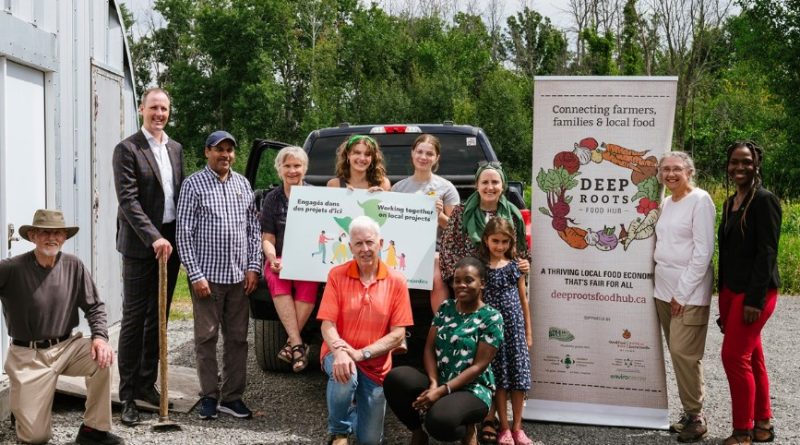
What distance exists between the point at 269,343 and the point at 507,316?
2514mm

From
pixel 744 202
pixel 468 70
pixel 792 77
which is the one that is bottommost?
pixel 744 202

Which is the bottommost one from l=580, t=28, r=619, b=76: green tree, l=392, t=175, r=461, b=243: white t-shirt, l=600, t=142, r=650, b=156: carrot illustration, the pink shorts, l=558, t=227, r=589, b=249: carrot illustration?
the pink shorts

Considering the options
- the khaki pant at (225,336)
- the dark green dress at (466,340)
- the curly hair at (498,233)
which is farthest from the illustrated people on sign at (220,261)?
the curly hair at (498,233)

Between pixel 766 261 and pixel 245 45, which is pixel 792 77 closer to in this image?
pixel 766 261

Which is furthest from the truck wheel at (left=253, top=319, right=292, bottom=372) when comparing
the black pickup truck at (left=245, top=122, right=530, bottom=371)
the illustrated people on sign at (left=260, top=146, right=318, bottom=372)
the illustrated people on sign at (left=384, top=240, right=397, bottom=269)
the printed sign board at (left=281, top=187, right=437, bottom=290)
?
the illustrated people on sign at (left=384, top=240, right=397, bottom=269)

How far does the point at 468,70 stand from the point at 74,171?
149 ft

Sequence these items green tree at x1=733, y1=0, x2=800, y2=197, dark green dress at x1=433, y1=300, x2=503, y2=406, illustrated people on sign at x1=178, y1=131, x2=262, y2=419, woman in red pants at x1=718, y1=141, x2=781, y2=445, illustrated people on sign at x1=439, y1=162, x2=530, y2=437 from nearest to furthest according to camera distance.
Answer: dark green dress at x1=433, y1=300, x2=503, y2=406
woman in red pants at x1=718, y1=141, x2=781, y2=445
illustrated people on sign at x1=439, y1=162, x2=530, y2=437
illustrated people on sign at x1=178, y1=131, x2=262, y2=419
green tree at x1=733, y1=0, x2=800, y2=197

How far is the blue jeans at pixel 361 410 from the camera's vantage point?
472 cm

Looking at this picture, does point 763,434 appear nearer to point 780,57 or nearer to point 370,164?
point 370,164

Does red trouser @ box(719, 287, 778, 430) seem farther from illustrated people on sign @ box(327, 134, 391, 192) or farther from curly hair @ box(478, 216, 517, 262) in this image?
illustrated people on sign @ box(327, 134, 391, 192)

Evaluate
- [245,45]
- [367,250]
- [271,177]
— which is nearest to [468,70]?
[245,45]

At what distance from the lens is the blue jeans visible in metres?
4.72

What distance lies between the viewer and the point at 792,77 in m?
27.1

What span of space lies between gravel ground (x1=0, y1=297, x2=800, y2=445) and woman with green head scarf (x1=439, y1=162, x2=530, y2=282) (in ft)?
3.85
